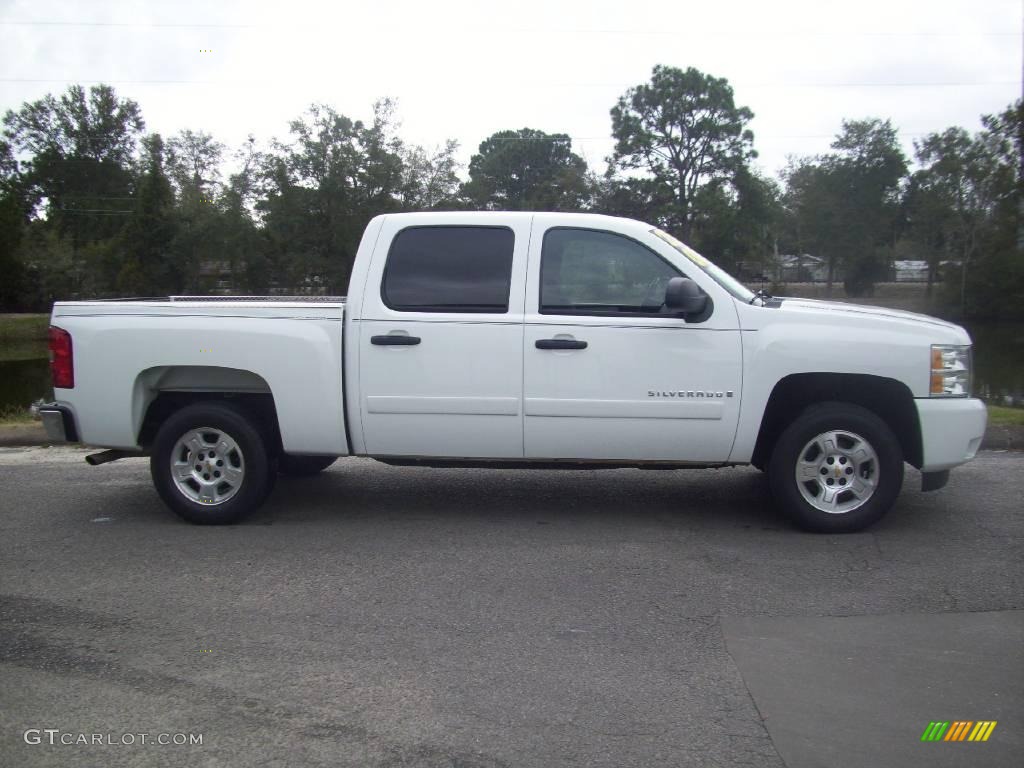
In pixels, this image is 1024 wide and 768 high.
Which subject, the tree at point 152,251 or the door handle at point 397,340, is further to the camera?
the tree at point 152,251

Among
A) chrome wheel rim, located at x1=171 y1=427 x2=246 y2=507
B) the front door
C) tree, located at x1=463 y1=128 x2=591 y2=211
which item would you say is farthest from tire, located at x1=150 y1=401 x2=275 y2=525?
tree, located at x1=463 y1=128 x2=591 y2=211

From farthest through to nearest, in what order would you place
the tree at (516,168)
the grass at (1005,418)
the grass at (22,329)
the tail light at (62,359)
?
1. the tree at (516,168)
2. the grass at (22,329)
3. the grass at (1005,418)
4. the tail light at (62,359)

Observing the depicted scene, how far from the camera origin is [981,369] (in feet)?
86.7

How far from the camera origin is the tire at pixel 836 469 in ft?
18.5

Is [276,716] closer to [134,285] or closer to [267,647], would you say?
[267,647]

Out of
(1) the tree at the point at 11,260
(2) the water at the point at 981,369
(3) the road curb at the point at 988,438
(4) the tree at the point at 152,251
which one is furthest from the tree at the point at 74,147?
(3) the road curb at the point at 988,438

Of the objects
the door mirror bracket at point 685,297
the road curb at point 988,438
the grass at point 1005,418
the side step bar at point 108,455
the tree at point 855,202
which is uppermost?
the tree at point 855,202

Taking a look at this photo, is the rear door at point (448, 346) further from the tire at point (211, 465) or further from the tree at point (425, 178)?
the tree at point (425, 178)

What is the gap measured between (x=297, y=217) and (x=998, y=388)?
122 ft

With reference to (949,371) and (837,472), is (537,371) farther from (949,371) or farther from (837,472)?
(949,371)

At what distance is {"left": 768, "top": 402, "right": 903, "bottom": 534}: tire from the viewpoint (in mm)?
5629

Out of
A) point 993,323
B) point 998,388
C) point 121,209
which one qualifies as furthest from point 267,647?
point 121,209

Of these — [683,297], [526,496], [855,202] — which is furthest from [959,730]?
[855,202]

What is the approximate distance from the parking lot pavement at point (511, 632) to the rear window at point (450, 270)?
4.83 ft
